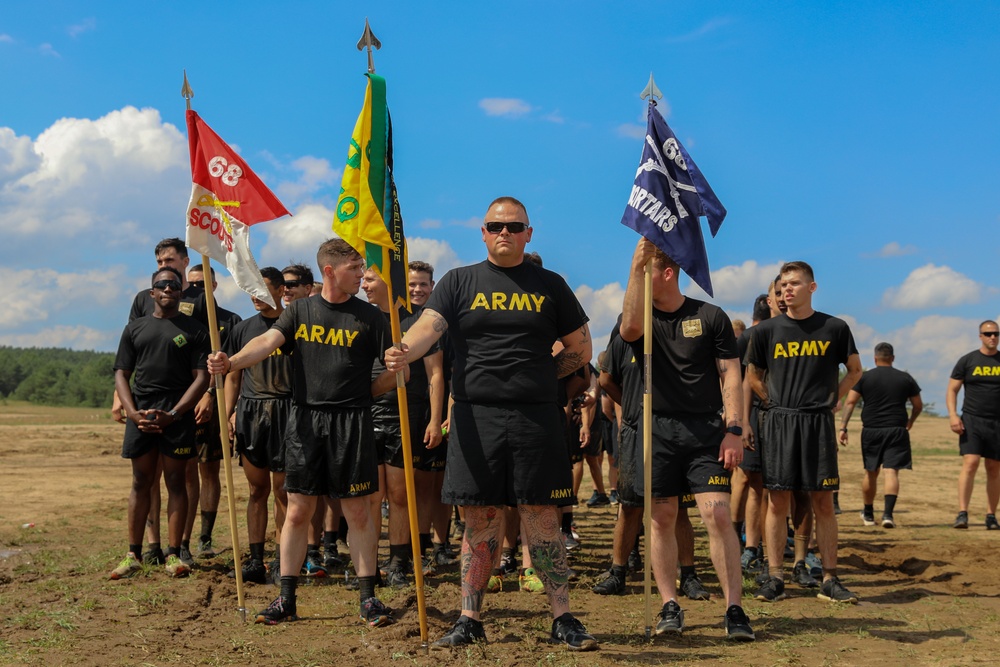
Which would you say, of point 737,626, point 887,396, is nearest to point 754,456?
point 737,626

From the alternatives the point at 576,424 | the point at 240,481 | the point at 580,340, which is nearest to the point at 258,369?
the point at 580,340

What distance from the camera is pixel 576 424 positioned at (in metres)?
10.8

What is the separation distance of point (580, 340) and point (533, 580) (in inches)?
98.6

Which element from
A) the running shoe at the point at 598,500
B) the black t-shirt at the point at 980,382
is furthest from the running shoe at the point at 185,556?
the black t-shirt at the point at 980,382

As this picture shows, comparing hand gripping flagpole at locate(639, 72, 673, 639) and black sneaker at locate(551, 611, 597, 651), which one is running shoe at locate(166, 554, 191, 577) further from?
hand gripping flagpole at locate(639, 72, 673, 639)

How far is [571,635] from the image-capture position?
17.8ft

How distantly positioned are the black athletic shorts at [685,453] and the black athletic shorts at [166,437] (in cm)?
431

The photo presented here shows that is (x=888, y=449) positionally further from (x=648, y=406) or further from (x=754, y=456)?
(x=648, y=406)

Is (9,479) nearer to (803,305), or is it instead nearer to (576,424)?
(576,424)

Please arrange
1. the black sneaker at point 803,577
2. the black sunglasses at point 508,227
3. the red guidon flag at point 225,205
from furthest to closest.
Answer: the black sneaker at point 803,577 < the red guidon flag at point 225,205 < the black sunglasses at point 508,227

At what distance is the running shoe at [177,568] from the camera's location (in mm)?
7852

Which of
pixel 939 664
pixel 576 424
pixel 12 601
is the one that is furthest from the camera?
pixel 576 424

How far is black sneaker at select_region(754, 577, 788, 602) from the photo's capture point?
280 inches

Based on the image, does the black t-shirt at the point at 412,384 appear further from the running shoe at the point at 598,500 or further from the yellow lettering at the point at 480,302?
the running shoe at the point at 598,500
